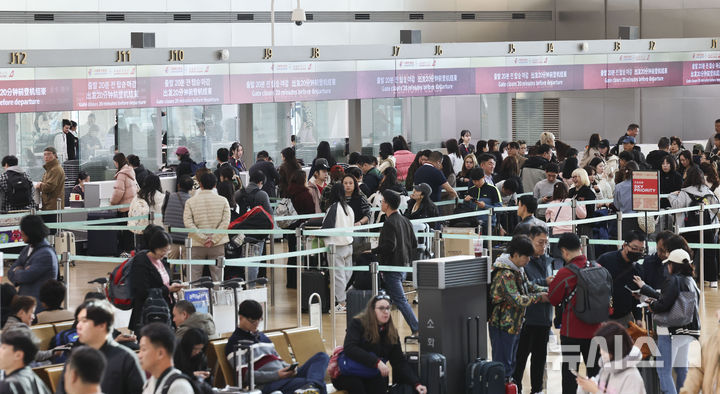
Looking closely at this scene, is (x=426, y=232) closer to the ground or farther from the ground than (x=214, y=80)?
closer to the ground

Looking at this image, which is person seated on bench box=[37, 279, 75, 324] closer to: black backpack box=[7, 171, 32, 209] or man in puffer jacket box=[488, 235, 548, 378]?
man in puffer jacket box=[488, 235, 548, 378]

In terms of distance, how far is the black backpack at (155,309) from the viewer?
29.0 ft

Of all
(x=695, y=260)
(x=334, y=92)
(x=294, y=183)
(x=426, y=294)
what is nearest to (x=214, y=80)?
(x=334, y=92)

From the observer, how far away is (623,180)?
48.3 ft

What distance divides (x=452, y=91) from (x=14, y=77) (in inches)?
305

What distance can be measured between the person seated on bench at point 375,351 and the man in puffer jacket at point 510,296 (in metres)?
0.88

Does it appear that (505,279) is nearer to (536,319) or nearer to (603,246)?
(536,319)

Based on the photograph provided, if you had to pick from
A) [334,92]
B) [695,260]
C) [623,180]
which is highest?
[334,92]

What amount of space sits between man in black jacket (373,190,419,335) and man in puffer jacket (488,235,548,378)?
1904 mm

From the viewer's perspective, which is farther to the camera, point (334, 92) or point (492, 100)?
point (492, 100)

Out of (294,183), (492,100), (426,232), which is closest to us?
(426,232)

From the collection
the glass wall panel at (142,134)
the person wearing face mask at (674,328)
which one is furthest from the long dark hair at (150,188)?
the person wearing face mask at (674,328)

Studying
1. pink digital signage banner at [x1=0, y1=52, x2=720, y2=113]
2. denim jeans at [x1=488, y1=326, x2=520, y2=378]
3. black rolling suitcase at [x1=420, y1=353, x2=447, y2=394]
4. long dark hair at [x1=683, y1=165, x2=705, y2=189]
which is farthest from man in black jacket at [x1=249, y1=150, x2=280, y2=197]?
black rolling suitcase at [x1=420, y1=353, x2=447, y2=394]

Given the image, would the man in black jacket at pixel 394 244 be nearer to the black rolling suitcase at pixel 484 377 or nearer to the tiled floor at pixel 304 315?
the tiled floor at pixel 304 315
